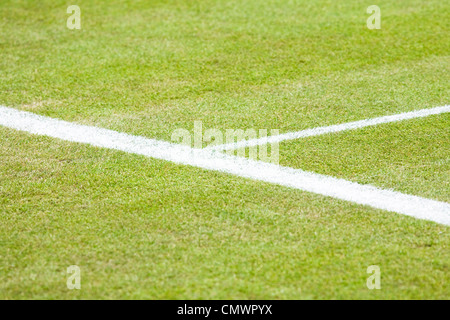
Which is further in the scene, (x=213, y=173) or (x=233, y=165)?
(x=233, y=165)

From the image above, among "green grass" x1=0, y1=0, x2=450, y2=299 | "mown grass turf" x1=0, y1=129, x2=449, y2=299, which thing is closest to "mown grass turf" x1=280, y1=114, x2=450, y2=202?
"green grass" x1=0, y1=0, x2=450, y2=299

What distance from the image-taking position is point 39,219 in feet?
13.3

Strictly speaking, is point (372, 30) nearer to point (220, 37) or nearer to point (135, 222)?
point (220, 37)

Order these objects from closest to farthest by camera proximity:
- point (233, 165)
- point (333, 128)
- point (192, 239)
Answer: point (192, 239) → point (233, 165) → point (333, 128)

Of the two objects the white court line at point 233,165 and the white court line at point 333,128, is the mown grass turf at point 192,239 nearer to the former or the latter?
the white court line at point 233,165

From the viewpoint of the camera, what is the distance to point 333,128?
514 cm

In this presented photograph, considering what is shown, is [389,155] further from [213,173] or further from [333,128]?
[213,173]

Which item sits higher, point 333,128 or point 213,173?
point 333,128

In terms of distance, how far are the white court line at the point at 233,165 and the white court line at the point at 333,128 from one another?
21 cm

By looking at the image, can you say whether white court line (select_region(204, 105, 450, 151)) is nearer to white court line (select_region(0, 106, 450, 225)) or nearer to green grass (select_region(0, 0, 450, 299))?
green grass (select_region(0, 0, 450, 299))

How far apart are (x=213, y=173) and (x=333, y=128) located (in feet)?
3.68

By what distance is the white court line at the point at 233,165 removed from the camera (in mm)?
4133

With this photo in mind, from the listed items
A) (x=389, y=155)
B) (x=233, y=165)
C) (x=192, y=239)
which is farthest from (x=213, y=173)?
(x=389, y=155)

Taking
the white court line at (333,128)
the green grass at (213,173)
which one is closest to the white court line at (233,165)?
the green grass at (213,173)
